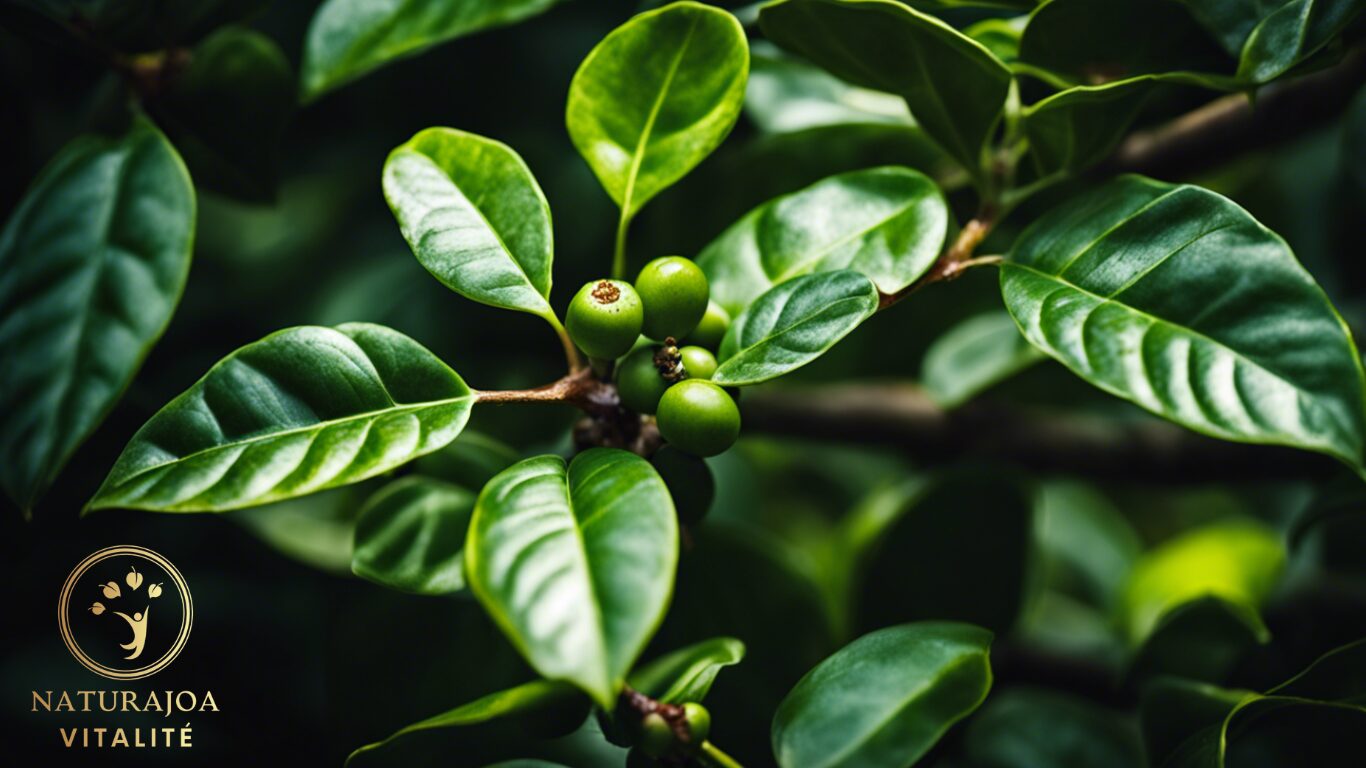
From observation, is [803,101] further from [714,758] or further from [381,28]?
[714,758]

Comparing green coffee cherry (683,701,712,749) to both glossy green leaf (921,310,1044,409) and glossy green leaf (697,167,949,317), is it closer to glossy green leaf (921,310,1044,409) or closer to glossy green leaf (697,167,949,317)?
glossy green leaf (697,167,949,317)

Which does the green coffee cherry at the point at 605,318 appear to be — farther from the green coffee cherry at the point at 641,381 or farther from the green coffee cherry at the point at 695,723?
the green coffee cherry at the point at 695,723

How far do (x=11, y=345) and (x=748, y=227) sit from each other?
0.55 meters

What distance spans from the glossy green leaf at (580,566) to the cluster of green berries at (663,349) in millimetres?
43

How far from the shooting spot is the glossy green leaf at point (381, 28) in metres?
0.79

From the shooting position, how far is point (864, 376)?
1.26m

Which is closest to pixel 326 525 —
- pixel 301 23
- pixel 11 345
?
pixel 11 345

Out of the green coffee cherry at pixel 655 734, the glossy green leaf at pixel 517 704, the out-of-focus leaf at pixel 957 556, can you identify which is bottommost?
the out-of-focus leaf at pixel 957 556

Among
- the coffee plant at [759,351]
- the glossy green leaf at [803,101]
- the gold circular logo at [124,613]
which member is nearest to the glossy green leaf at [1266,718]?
the coffee plant at [759,351]

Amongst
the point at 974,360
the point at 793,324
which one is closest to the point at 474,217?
the point at 793,324

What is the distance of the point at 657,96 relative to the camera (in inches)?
26.3

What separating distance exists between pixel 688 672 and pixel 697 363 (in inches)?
8.2

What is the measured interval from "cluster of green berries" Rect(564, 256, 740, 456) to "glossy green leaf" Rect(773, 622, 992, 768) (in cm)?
18

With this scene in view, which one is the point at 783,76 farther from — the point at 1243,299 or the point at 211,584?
A: the point at 211,584
